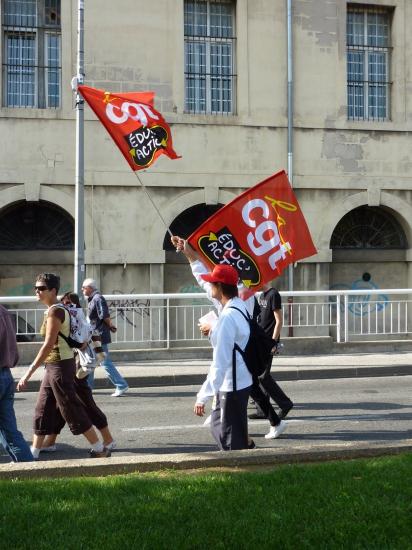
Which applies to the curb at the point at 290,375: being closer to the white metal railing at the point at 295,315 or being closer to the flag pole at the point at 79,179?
the white metal railing at the point at 295,315

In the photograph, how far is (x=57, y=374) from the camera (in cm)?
695

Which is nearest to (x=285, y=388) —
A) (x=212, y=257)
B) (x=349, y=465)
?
(x=212, y=257)

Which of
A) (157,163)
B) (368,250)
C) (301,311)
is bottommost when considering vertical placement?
(301,311)

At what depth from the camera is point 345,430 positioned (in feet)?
28.2

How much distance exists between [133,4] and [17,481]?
15.0 m

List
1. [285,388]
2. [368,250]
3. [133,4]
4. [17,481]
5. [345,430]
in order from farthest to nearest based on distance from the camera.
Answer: [368,250] → [133,4] → [285,388] → [345,430] → [17,481]

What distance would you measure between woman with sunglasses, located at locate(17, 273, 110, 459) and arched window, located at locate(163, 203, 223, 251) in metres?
12.0

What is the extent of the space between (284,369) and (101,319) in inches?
146

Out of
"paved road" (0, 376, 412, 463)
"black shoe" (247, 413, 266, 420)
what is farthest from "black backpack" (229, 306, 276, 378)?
Result: "black shoe" (247, 413, 266, 420)

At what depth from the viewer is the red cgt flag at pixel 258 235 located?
8.02 meters

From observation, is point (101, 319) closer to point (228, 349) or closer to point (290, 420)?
point (290, 420)

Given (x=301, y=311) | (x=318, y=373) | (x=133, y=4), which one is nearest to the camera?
(x=318, y=373)

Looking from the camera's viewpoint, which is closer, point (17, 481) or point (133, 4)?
point (17, 481)

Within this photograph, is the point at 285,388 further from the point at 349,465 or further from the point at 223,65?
the point at 223,65
